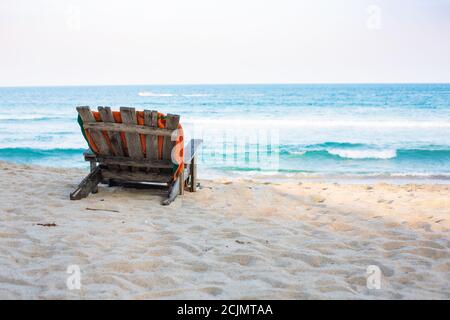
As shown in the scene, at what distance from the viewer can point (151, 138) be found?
4926 mm

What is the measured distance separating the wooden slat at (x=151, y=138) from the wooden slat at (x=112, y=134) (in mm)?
351

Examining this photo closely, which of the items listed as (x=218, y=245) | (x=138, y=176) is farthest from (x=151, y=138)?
(x=218, y=245)

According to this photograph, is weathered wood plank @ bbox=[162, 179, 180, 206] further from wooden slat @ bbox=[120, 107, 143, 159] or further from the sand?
wooden slat @ bbox=[120, 107, 143, 159]

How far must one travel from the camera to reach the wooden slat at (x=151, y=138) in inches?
188

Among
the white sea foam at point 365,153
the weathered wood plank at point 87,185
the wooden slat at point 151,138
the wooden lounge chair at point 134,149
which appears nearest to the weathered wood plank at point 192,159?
the wooden lounge chair at point 134,149

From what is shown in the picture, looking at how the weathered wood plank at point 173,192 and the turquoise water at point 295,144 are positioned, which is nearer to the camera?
the weathered wood plank at point 173,192

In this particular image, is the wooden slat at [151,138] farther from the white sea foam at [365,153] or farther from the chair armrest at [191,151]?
the white sea foam at [365,153]

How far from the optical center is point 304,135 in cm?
1659

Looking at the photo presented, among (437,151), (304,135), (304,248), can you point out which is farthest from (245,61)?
(304,248)

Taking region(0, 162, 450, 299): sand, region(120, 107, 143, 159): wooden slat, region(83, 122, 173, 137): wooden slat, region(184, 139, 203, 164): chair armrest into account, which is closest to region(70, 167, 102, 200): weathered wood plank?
region(0, 162, 450, 299): sand

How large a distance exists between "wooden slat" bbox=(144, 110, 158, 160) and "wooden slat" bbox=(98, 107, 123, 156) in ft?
1.15

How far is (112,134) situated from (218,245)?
7.23ft

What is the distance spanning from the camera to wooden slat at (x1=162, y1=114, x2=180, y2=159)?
4.76 metres
